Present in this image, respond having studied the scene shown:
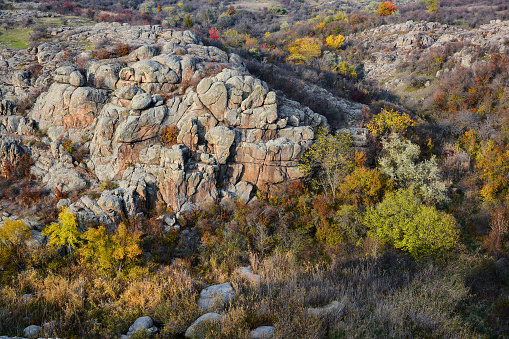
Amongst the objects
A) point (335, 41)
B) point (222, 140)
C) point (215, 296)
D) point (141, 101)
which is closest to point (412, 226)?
point (215, 296)

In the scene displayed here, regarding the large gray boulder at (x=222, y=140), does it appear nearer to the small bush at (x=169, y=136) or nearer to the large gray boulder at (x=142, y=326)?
the small bush at (x=169, y=136)

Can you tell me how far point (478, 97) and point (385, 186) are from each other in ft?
57.9

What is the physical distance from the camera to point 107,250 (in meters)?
12.5

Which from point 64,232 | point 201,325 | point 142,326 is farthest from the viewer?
point 64,232

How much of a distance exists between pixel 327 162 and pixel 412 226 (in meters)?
6.60

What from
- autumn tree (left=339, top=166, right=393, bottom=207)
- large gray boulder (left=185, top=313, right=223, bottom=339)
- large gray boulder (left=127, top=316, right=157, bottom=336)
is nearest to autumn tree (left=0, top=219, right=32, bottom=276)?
large gray boulder (left=127, top=316, right=157, bottom=336)

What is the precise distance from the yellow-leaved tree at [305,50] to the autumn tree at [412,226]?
106 ft

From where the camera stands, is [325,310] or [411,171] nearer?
[325,310]

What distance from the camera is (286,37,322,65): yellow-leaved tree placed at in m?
43.8

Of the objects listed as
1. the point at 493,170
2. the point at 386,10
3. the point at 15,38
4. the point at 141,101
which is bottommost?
the point at 493,170

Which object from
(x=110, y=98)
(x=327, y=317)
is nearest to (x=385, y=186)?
(x=327, y=317)

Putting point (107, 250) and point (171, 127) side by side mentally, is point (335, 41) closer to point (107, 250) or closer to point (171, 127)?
point (171, 127)

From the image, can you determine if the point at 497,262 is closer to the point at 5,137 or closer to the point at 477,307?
the point at 477,307

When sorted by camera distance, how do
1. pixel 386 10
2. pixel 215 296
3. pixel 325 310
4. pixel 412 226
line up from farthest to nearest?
pixel 386 10 < pixel 412 226 < pixel 215 296 < pixel 325 310
